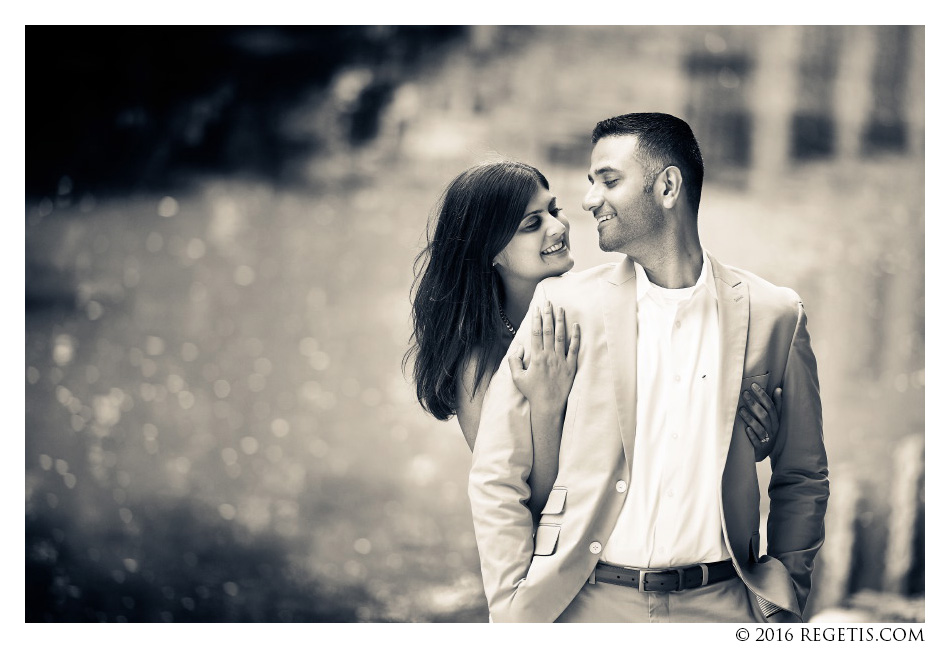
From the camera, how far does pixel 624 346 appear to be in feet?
10.3

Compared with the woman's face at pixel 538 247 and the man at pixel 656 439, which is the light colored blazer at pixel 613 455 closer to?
the man at pixel 656 439

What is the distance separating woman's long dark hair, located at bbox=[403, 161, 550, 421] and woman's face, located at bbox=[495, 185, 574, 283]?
0.03m

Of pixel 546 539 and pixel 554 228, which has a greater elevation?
pixel 554 228

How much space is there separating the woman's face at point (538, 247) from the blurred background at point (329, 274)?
5.52ft

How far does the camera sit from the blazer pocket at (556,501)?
10.2 feet

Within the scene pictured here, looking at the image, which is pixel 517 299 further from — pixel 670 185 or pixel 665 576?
pixel 665 576

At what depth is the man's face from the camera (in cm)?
317

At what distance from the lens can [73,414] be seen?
5352mm

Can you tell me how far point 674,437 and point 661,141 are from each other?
0.91 meters

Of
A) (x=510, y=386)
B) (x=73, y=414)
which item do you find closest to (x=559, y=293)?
(x=510, y=386)

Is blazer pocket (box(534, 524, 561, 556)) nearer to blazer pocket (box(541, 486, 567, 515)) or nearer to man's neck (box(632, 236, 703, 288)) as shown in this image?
blazer pocket (box(541, 486, 567, 515))

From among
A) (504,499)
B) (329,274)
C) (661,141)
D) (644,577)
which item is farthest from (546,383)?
(329,274)

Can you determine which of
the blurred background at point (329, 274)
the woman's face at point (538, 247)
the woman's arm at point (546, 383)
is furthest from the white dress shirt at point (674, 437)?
the blurred background at point (329, 274)

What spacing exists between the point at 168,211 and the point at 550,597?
3379 millimetres
